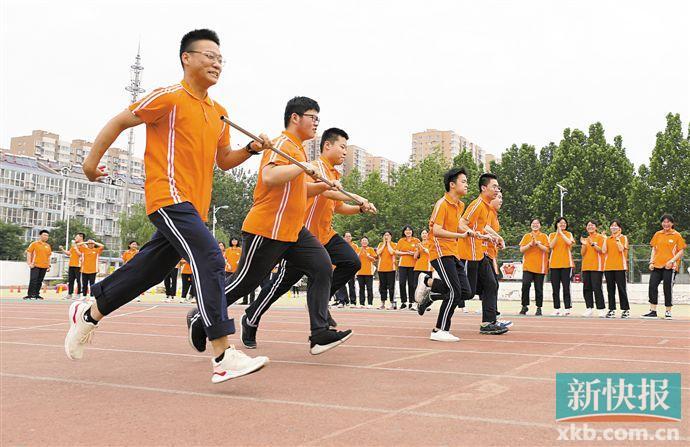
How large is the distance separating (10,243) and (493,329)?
6378 cm

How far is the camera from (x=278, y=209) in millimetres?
4926

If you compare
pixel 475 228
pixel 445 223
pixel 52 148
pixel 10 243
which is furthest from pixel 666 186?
pixel 52 148

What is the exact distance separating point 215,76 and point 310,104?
145 cm

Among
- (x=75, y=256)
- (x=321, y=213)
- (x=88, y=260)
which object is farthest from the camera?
(x=75, y=256)

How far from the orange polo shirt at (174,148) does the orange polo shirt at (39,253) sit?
52.3ft

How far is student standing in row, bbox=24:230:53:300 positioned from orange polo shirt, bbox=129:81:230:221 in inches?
614

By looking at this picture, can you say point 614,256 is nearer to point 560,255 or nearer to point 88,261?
point 560,255

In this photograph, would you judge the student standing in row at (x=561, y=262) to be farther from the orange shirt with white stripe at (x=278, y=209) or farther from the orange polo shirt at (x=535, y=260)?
the orange shirt with white stripe at (x=278, y=209)

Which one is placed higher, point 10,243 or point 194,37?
point 10,243

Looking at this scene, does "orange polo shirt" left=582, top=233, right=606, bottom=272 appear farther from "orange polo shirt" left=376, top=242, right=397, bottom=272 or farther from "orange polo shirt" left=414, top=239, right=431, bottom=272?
"orange polo shirt" left=376, top=242, right=397, bottom=272

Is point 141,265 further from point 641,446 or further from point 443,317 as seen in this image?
point 443,317

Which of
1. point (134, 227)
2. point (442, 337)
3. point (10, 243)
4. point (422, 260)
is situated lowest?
point (442, 337)

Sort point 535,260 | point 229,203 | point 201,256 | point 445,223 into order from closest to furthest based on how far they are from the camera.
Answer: point 201,256 < point 445,223 < point 535,260 < point 229,203

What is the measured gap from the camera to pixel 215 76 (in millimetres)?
4184
